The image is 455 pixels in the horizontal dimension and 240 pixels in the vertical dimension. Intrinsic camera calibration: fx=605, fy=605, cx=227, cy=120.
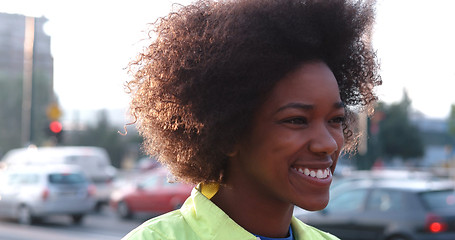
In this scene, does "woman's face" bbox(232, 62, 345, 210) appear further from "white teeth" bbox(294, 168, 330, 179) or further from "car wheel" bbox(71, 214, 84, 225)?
"car wheel" bbox(71, 214, 84, 225)

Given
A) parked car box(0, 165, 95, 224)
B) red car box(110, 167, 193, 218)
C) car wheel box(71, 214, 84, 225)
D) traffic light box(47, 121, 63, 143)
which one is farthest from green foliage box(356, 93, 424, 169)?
parked car box(0, 165, 95, 224)

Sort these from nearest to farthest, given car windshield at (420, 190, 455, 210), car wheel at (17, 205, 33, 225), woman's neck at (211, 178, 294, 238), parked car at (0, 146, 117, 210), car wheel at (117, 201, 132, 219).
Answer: woman's neck at (211, 178, 294, 238), car windshield at (420, 190, 455, 210), car wheel at (17, 205, 33, 225), car wheel at (117, 201, 132, 219), parked car at (0, 146, 117, 210)

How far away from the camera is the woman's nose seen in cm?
188

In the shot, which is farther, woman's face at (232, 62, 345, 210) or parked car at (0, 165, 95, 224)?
parked car at (0, 165, 95, 224)

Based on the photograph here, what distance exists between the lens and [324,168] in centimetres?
193

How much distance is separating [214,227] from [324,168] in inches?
15.7

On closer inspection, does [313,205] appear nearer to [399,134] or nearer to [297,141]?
[297,141]

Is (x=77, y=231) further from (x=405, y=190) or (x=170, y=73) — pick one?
(x=170, y=73)

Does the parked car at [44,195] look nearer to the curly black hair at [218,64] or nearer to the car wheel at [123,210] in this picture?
the car wheel at [123,210]

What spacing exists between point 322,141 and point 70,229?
13.6 meters

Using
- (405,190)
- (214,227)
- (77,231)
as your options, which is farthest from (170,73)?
(77,231)

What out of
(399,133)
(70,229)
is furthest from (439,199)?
(399,133)

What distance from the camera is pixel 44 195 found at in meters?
14.9

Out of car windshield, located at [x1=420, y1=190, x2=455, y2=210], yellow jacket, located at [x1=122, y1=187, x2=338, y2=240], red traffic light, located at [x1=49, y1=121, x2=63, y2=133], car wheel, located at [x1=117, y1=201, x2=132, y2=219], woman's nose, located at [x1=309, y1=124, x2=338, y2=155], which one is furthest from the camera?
red traffic light, located at [x1=49, y1=121, x2=63, y2=133]
